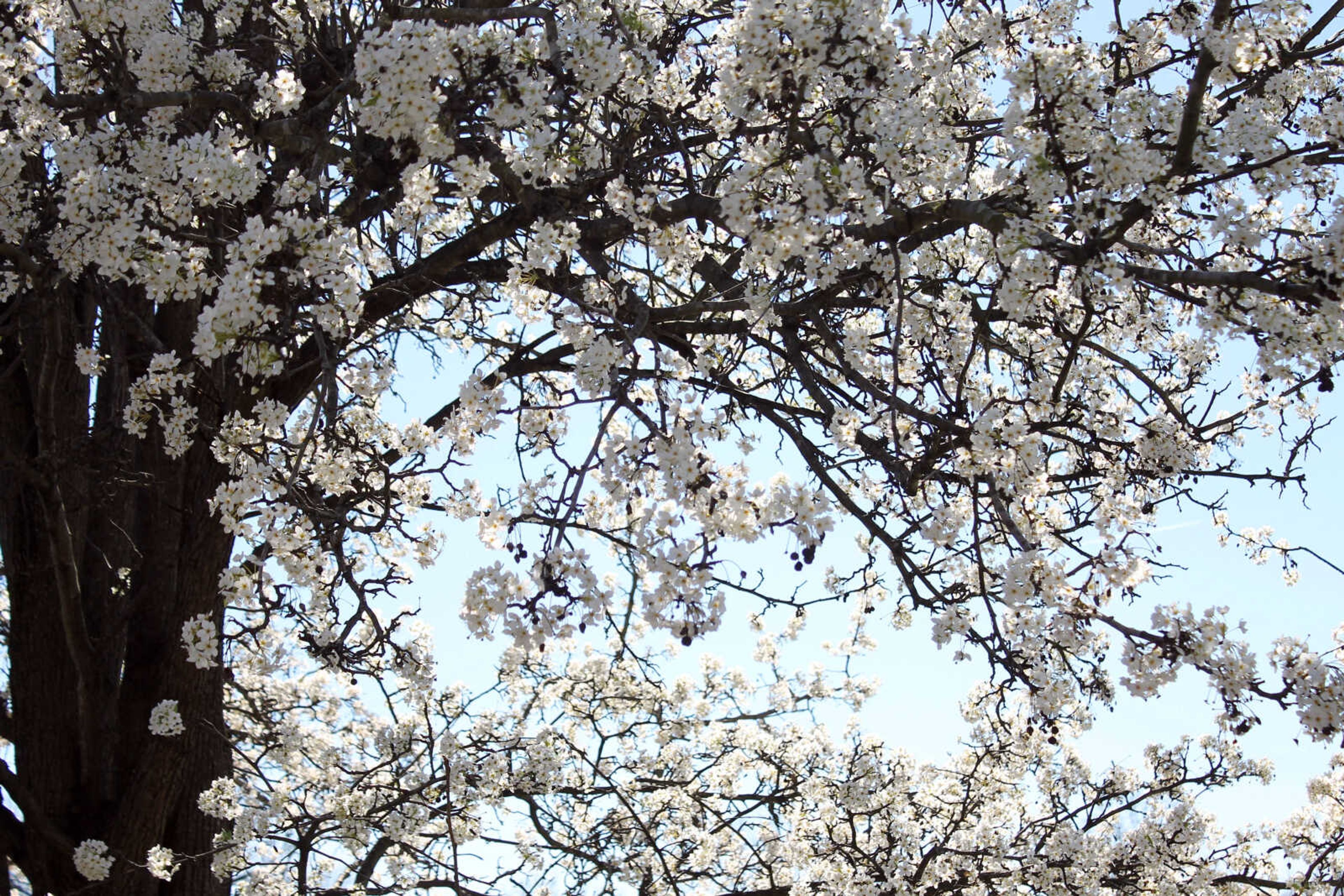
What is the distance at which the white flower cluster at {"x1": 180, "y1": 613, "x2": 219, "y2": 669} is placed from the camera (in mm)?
4703

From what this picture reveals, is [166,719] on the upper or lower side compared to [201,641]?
upper

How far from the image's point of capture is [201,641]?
4.77 meters

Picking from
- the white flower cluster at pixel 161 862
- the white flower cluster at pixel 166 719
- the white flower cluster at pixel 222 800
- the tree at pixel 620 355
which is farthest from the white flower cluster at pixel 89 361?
the white flower cluster at pixel 161 862

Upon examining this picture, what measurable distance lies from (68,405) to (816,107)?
4.26m

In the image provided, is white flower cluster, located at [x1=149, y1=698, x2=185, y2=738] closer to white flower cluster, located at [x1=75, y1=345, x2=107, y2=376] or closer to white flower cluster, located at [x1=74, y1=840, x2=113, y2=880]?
white flower cluster, located at [x1=74, y1=840, x2=113, y2=880]

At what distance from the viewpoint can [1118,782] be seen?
22.9 feet

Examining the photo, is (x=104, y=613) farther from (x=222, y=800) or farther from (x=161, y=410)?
(x=161, y=410)

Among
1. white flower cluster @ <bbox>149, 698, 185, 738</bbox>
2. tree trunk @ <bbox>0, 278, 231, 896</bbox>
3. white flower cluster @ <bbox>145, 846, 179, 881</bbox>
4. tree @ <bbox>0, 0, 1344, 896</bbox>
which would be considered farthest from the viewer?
tree trunk @ <bbox>0, 278, 231, 896</bbox>

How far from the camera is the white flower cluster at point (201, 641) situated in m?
4.70

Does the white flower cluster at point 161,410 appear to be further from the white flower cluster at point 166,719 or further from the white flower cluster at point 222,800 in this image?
the white flower cluster at point 222,800

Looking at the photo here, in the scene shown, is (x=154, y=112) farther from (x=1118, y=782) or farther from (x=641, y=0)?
(x=1118, y=782)

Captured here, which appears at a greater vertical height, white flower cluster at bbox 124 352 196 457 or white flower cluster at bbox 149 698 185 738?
white flower cluster at bbox 124 352 196 457

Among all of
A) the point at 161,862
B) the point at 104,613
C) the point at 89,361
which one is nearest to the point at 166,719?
the point at 161,862

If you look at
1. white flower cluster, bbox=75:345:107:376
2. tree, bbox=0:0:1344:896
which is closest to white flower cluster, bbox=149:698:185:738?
tree, bbox=0:0:1344:896
